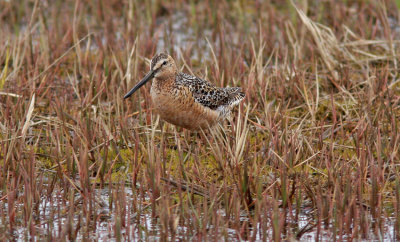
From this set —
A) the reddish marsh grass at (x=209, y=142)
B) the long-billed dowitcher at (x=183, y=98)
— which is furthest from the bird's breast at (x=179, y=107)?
the reddish marsh grass at (x=209, y=142)

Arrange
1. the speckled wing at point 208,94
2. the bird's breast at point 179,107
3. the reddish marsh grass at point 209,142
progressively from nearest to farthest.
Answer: the reddish marsh grass at point 209,142, the bird's breast at point 179,107, the speckled wing at point 208,94

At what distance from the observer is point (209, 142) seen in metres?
5.14

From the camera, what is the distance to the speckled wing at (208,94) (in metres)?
5.98

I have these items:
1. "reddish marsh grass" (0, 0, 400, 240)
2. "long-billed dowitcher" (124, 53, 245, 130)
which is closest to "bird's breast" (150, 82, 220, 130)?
"long-billed dowitcher" (124, 53, 245, 130)

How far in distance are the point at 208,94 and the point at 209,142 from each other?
3.30ft

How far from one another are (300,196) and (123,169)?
1.56 metres

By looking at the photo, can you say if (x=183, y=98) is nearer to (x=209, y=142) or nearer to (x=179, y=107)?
(x=179, y=107)

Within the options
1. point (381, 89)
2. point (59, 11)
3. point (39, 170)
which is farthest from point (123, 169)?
point (59, 11)

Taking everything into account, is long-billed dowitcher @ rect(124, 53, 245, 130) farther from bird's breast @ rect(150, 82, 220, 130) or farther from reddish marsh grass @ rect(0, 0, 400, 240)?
reddish marsh grass @ rect(0, 0, 400, 240)

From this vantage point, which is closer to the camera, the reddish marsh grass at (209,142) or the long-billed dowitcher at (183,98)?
the reddish marsh grass at (209,142)

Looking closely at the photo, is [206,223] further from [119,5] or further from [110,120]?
[119,5]

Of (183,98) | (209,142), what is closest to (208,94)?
(183,98)

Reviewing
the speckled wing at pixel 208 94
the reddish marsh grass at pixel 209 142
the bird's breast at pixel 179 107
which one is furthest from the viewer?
the speckled wing at pixel 208 94

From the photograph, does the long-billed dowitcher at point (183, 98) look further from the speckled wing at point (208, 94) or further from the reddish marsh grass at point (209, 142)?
the reddish marsh grass at point (209, 142)
